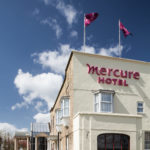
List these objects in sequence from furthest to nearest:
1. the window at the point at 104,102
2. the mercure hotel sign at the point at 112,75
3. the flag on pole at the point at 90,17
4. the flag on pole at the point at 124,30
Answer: the flag on pole at the point at 124,30
the flag on pole at the point at 90,17
the mercure hotel sign at the point at 112,75
the window at the point at 104,102

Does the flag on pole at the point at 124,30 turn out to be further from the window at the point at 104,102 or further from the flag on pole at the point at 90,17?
the window at the point at 104,102

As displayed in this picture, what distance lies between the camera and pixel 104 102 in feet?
68.3

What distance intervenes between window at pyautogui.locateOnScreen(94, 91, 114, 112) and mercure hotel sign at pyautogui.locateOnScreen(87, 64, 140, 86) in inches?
58.7

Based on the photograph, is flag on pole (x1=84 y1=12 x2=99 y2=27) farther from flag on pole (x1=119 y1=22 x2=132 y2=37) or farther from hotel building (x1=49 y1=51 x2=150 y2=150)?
hotel building (x1=49 y1=51 x2=150 y2=150)

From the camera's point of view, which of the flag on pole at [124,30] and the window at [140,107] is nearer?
the window at [140,107]

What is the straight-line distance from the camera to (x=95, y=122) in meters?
17.9

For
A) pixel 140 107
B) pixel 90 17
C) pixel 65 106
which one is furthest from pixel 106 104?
pixel 90 17

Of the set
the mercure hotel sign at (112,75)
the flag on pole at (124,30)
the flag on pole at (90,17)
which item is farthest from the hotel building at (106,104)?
the flag on pole at (90,17)

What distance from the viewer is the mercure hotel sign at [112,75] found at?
21.9 m

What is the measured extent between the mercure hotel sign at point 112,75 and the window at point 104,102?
1491 mm

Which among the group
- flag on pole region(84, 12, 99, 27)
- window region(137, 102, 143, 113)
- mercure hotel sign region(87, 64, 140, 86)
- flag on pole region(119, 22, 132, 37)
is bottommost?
window region(137, 102, 143, 113)

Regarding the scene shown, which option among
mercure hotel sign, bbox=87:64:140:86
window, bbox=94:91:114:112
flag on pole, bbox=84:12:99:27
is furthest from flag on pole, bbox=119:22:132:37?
window, bbox=94:91:114:112

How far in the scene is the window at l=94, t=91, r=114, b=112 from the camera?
20578 millimetres

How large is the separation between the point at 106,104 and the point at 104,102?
1.20 ft
